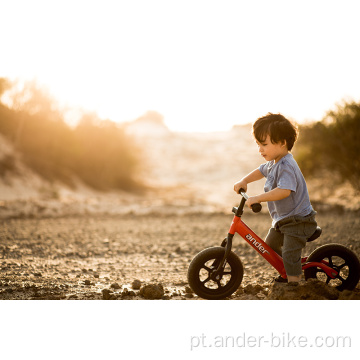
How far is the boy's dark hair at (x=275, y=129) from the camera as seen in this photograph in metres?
2.63

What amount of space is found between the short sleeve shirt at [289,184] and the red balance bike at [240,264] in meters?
0.20

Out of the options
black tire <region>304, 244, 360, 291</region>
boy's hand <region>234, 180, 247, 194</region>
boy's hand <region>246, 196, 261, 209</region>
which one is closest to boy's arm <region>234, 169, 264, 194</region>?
boy's hand <region>234, 180, 247, 194</region>

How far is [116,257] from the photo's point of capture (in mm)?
4547

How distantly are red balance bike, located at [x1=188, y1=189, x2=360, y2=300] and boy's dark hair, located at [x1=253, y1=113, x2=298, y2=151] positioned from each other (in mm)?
397

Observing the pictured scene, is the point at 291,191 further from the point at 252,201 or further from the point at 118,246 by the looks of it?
the point at 118,246

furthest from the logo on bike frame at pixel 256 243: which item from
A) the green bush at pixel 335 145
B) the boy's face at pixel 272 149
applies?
the green bush at pixel 335 145

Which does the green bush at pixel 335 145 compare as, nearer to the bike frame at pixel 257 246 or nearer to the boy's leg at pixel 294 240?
the bike frame at pixel 257 246

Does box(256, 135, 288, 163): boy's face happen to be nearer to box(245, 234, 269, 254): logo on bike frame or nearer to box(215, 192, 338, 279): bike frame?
box(215, 192, 338, 279): bike frame

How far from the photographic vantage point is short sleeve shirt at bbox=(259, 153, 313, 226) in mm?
2596

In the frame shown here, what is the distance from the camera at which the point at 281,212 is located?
2707 mm
